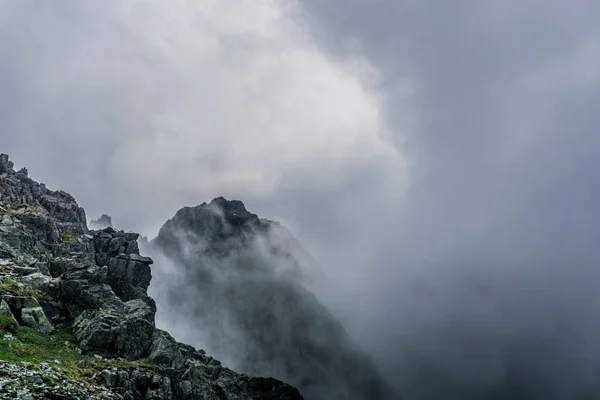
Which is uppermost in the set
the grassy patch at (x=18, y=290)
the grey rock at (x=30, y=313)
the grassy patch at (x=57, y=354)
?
the grassy patch at (x=18, y=290)

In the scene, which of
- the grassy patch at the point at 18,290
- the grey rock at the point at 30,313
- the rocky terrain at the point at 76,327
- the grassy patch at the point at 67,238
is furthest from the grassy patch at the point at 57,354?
the grassy patch at the point at 67,238

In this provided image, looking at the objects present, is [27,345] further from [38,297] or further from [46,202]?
[46,202]

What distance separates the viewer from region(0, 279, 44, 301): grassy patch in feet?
264

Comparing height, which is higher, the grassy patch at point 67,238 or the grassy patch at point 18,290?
the grassy patch at point 67,238

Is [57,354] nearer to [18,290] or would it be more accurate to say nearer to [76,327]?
[76,327]

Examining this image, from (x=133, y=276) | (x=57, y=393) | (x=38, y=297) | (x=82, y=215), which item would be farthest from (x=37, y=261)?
(x=82, y=215)

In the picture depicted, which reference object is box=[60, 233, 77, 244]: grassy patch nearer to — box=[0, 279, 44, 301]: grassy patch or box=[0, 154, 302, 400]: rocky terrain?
box=[0, 154, 302, 400]: rocky terrain

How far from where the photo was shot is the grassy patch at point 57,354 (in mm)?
60094

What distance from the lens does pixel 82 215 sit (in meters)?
180

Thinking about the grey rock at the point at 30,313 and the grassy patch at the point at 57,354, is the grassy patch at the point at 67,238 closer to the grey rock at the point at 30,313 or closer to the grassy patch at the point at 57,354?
the grassy patch at the point at 57,354

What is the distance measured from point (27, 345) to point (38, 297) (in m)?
23.2

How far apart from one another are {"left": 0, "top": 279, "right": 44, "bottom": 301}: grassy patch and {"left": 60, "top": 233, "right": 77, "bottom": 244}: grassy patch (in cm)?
4197

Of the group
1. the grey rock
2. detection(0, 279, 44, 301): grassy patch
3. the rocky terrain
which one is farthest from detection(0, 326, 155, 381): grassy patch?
detection(0, 279, 44, 301): grassy patch

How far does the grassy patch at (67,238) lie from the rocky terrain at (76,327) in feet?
1.00
